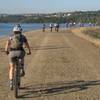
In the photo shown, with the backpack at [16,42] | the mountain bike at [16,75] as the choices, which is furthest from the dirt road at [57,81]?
the backpack at [16,42]

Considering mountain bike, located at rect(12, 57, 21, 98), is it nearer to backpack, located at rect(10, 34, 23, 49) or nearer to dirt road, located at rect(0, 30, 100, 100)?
dirt road, located at rect(0, 30, 100, 100)

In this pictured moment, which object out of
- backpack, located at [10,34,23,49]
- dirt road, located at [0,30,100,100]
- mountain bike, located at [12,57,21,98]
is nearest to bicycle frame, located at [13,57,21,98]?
mountain bike, located at [12,57,21,98]

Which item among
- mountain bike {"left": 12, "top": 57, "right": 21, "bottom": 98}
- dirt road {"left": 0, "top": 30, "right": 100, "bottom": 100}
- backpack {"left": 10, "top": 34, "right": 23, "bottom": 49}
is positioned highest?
backpack {"left": 10, "top": 34, "right": 23, "bottom": 49}

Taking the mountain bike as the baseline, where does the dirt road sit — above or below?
below

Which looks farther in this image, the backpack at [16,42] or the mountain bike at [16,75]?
the backpack at [16,42]

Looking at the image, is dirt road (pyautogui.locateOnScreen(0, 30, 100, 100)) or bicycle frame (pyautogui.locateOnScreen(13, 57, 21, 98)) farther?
dirt road (pyautogui.locateOnScreen(0, 30, 100, 100))

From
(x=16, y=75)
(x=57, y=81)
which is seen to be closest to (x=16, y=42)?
(x=16, y=75)

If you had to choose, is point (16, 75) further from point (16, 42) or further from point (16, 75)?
point (16, 42)

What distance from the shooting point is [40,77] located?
15375 millimetres

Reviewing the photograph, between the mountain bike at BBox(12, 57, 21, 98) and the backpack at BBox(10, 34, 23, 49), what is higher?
the backpack at BBox(10, 34, 23, 49)

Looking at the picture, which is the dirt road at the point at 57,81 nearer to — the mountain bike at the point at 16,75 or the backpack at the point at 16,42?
the mountain bike at the point at 16,75

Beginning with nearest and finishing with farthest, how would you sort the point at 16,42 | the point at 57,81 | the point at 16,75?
the point at 16,75 → the point at 16,42 → the point at 57,81

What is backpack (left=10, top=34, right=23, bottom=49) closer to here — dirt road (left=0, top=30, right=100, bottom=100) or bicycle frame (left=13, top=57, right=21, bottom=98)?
bicycle frame (left=13, top=57, right=21, bottom=98)

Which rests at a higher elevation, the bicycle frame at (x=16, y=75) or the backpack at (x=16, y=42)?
the backpack at (x=16, y=42)
